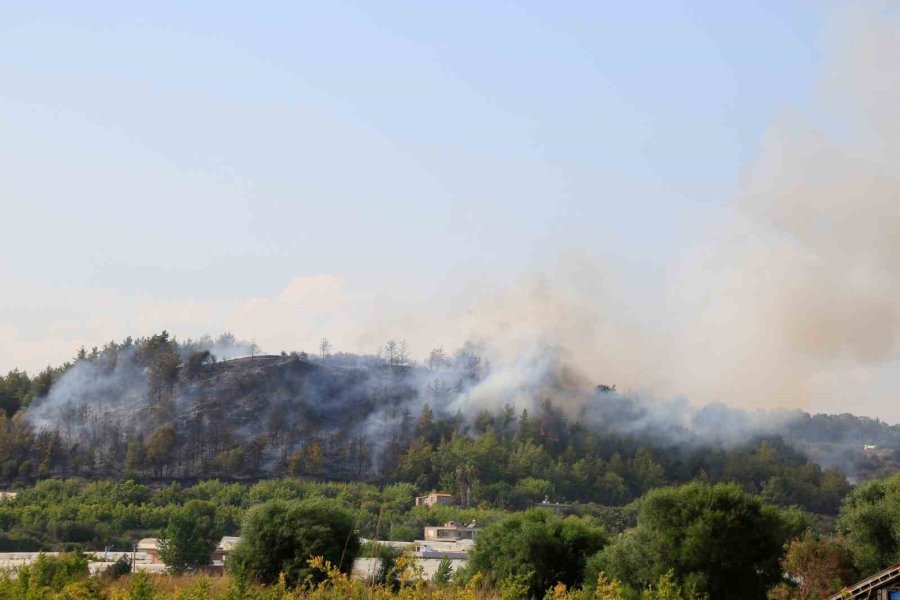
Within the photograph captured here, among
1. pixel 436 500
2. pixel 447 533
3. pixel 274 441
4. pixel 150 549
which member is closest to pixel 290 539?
pixel 150 549

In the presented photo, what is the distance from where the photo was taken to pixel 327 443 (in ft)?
599

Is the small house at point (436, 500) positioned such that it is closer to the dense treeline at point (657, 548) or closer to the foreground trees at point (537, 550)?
the dense treeline at point (657, 548)

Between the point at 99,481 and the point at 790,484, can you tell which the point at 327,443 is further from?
the point at 790,484

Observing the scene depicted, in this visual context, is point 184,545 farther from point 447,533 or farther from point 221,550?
point 447,533

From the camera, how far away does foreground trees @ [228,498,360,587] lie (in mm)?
69000

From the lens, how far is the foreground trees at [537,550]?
234 feet

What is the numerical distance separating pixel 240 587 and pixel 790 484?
172 m

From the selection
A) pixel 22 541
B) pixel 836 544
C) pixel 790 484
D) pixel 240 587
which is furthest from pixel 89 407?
pixel 240 587

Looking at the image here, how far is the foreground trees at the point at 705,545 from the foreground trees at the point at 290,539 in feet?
50.9

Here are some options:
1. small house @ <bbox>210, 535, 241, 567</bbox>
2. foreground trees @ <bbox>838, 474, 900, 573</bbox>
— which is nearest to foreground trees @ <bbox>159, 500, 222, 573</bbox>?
small house @ <bbox>210, 535, 241, 567</bbox>

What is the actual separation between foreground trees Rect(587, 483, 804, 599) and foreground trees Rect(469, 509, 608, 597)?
14.3 feet

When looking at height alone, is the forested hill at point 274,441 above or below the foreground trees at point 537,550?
above

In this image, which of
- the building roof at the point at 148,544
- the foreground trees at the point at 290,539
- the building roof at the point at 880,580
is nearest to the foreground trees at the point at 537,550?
the foreground trees at the point at 290,539

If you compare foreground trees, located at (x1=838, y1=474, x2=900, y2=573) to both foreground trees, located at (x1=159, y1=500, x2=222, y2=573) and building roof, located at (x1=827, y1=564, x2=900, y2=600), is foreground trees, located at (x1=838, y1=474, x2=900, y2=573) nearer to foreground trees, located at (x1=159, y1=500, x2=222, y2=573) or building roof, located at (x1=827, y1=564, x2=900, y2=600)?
building roof, located at (x1=827, y1=564, x2=900, y2=600)
